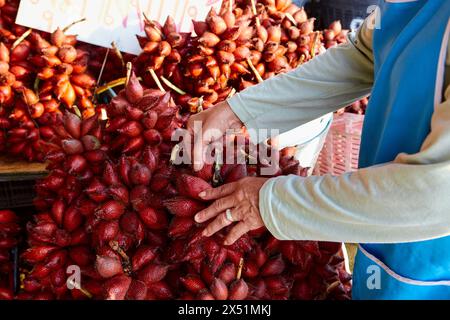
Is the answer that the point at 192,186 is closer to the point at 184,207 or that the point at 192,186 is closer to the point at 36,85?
the point at 184,207

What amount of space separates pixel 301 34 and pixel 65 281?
43.5 inches

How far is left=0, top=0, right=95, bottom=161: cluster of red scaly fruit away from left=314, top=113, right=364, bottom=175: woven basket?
829mm

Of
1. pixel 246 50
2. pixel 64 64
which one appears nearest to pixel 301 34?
pixel 246 50

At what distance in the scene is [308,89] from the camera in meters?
1.06

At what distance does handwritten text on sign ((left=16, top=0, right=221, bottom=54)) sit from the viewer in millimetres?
1495

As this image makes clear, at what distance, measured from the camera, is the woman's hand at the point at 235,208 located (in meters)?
0.77

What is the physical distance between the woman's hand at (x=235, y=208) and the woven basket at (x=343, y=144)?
890mm

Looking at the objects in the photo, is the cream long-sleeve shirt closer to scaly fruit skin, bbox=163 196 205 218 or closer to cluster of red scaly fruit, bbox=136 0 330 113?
scaly fruit skin, bbox=163 196 205 218

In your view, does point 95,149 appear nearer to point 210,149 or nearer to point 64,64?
point 210,149

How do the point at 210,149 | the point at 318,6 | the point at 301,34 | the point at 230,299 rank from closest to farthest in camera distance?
the point at 230,299, the point at 210,149, the point at 301,34, the point at 318,6

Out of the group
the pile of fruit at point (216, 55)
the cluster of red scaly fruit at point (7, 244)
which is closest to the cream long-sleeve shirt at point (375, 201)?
the pile of fruit at point (216, 55)

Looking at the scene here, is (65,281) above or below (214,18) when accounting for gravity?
below

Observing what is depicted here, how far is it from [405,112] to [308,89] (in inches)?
12.7

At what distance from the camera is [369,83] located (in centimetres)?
108
